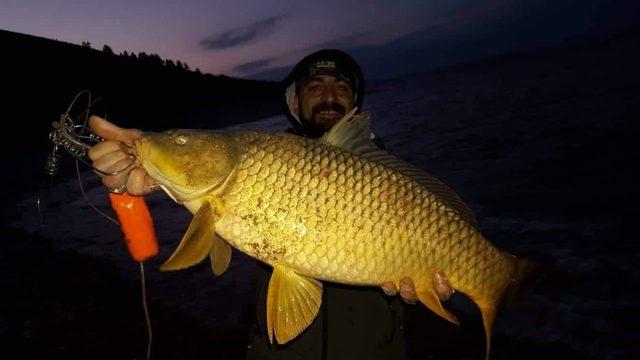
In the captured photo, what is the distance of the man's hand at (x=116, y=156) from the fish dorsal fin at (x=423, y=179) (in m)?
1.02

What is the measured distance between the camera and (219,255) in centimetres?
182

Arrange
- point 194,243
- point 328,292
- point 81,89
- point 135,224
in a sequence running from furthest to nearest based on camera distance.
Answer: point 81,89 < point 328,292 < point 135,224 < point 194,243

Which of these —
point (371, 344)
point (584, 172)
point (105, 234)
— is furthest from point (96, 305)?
point (584, 172)

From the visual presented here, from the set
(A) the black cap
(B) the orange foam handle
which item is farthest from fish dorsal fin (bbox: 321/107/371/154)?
(A) the black cap

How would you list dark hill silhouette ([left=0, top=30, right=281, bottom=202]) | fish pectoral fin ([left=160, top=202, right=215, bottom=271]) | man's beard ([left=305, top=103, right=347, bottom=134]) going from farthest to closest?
dark hill silhouette ([left=0, top=30, right=281, bottom=202]), man's beard ([left=305, top=103, right=347, bottom=134]), fish pectoral fin ([left=160, top=202, right=215, bottom=271])

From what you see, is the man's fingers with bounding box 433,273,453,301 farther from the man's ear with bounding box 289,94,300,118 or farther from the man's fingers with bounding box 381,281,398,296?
the man's ear with bounding box 289,94,300,118

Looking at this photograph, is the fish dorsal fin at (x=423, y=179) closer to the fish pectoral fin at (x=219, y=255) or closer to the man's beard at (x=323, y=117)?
the fish pectoral fin at (x=219, y=255)

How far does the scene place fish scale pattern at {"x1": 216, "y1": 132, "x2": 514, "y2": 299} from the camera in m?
1.62

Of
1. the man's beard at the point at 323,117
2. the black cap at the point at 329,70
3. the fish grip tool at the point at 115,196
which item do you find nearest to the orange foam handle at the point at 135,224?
the fish grip tool at the point at 115,196

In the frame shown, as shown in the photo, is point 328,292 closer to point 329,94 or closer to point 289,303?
point 289,303

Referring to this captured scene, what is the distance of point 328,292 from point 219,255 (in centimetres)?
71

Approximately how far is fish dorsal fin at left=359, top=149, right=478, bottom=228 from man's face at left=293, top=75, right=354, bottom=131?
1.31 m

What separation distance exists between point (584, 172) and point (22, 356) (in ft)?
29.5

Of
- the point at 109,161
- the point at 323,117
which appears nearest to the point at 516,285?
the point at 323,117
